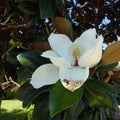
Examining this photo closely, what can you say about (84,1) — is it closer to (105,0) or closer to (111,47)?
(105,0)

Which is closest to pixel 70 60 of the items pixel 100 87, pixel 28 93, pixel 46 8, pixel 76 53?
pixel 76 53

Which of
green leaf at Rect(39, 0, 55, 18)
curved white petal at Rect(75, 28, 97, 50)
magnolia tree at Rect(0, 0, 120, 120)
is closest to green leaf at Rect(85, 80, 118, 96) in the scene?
magnolia tree at Rect(0, 0, 120, 120)

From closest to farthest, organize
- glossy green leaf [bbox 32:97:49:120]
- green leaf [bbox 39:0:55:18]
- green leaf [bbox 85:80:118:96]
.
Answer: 1. green leaf [bbox 85:80:118:96]
2. glossy green leaf [bbox 32:97:49:120]
3. green leaf [bbox 39:0:55:18]

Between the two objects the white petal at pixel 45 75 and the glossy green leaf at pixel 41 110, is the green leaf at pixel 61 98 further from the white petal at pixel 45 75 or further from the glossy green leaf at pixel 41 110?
the glossy green leaf at pixel 41 110

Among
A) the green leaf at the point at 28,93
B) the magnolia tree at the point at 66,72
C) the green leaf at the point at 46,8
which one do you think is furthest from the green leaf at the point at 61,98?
the green leaf at the point at 46,8

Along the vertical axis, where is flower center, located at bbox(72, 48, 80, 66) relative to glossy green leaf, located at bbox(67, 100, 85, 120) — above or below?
above

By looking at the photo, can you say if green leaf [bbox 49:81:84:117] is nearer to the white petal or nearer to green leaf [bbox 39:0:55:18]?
the white petal

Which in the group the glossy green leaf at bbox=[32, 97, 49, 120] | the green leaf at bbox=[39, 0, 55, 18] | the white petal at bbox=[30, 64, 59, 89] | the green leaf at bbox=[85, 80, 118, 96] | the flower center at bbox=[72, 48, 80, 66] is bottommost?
the glossy green leaf at bbox=[32, 97, 49, 120]
